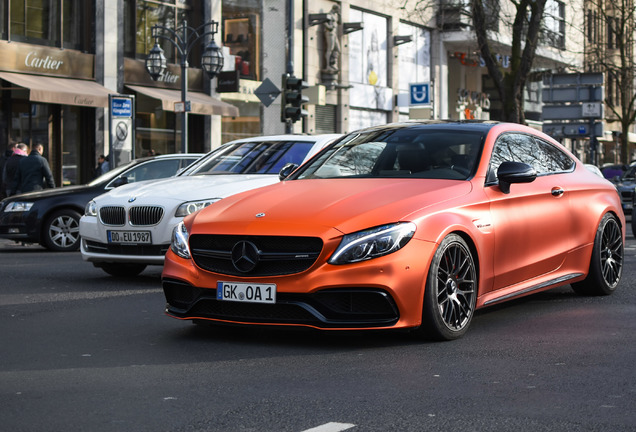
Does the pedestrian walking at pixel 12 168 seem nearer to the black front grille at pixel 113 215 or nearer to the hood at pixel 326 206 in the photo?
the black front grille at pixel 113 215

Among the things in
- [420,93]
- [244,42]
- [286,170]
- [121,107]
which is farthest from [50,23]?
[286,170]

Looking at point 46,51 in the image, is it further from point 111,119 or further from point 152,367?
point 152,367

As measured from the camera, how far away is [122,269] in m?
12.0

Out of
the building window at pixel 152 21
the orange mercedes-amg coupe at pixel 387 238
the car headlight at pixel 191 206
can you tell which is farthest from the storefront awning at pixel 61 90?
the orange mercedes-amg coupe at pixel 387 238

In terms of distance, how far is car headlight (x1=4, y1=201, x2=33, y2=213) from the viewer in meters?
16.6

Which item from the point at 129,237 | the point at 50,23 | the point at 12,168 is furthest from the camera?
the point at 50,23

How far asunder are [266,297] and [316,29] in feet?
110

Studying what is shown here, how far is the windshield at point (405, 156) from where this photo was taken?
798 cm

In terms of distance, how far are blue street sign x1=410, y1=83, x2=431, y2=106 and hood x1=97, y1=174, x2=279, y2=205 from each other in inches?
1265

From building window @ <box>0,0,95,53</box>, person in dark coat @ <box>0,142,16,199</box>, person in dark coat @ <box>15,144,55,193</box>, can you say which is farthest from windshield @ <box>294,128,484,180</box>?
building window @ <box>0,0,95,53</box>

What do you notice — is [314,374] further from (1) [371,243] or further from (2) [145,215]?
(2) [145,215]

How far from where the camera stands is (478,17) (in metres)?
31.0

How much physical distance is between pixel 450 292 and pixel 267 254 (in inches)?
48.6

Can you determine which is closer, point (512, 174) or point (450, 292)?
point (450, 292)
